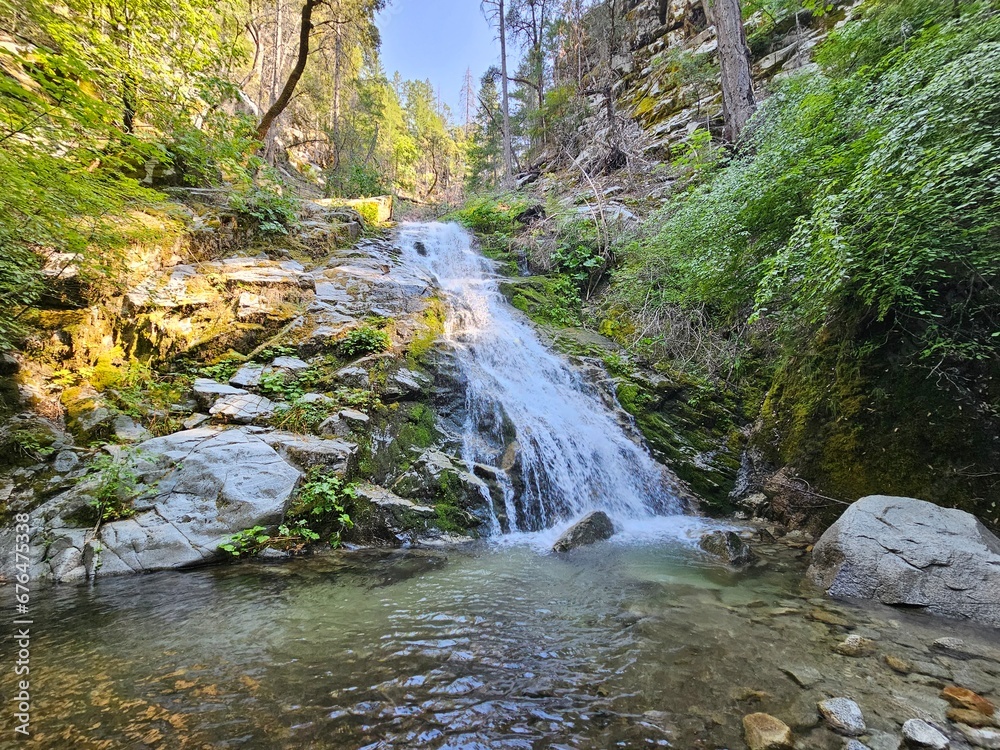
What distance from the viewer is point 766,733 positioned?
210 cm

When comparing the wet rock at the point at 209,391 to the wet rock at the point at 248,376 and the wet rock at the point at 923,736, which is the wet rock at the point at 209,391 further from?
the wet rock at the point at 923,736

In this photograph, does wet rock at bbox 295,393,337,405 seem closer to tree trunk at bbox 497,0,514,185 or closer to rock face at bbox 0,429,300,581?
rock face at bbox 0,429,300,581

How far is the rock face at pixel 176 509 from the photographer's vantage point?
437 cm

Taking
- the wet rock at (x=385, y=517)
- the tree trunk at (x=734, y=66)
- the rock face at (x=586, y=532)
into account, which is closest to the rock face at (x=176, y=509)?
the wet rock at (x=385, y=517)

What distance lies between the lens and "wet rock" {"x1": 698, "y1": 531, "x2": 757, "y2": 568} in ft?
15.9

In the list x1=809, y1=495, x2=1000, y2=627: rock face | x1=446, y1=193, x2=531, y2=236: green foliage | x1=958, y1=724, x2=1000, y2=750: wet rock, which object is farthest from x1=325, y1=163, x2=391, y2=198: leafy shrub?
x1=958, y1=724, x2=1000, y2=750: wet rock

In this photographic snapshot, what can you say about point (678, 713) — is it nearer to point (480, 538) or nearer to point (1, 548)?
point (480, 538)

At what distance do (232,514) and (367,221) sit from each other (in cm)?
1291

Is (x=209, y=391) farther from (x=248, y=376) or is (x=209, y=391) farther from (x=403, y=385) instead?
(x=403, y=385)

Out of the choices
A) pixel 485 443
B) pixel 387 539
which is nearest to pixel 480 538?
pixel 387 539

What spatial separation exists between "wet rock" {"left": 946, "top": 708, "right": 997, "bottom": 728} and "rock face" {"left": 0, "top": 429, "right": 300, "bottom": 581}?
5.92 metres

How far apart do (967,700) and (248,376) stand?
8.32 m

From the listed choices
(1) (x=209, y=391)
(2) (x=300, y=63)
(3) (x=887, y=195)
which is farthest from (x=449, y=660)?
(2) (x=300, y=63)

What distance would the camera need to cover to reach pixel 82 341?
6.04 meters
